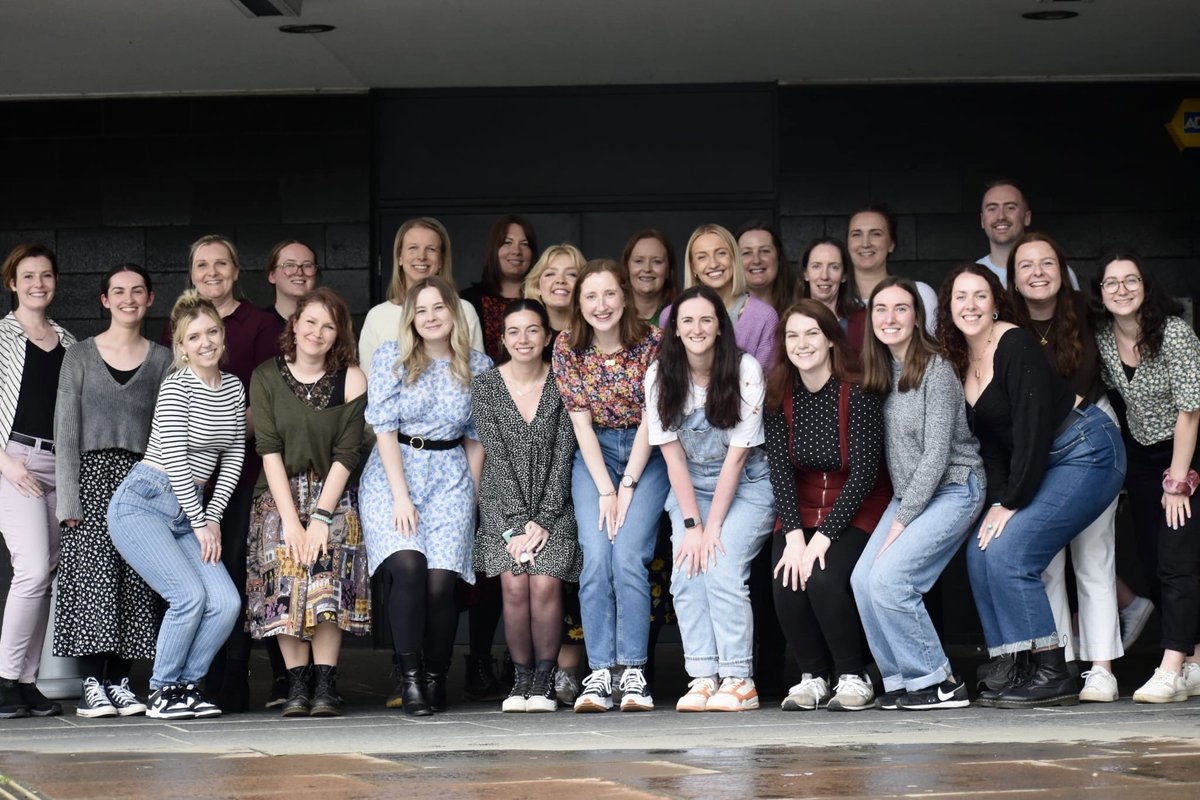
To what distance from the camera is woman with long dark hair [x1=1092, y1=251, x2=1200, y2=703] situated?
5215mm

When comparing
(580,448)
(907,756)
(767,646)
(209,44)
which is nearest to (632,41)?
(209,44)

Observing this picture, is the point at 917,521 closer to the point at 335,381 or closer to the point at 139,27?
the point at 335,381

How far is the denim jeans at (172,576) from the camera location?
5238 mm

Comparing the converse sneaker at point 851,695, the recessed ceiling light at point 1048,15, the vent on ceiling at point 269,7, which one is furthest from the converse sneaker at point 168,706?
the recessed ceiling light at point 1048,15

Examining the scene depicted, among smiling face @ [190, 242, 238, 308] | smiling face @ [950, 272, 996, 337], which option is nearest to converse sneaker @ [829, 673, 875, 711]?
smiling face @ [950, 272, 996, 337]

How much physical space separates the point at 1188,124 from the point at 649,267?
2978mm

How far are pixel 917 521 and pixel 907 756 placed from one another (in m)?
1.39

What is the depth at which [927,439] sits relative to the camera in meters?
5.10

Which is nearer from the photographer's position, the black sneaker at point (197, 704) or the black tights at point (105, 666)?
the black sneaker at point (197, 704)

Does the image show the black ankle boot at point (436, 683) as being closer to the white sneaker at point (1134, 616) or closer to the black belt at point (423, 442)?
the black belt at point (423, 442)

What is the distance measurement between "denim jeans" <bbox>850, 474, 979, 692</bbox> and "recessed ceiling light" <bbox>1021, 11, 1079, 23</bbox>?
2.19 metres

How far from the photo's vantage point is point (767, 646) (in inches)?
224

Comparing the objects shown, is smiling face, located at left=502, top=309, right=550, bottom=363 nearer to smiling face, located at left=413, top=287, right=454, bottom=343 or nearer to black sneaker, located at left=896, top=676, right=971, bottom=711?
smiling face, located at left=413, top=287, right=454, bottom=343

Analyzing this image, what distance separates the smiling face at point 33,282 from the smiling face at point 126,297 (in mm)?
256
